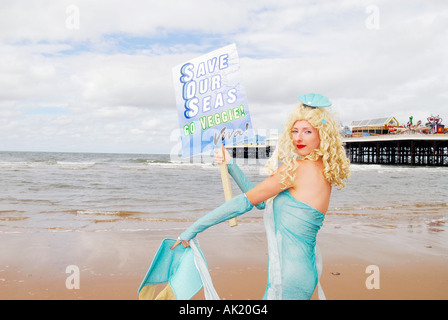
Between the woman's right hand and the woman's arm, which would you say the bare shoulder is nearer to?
the woman's arm

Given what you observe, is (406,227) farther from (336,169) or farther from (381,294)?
(336,169)

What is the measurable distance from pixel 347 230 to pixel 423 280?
2845 millimetres

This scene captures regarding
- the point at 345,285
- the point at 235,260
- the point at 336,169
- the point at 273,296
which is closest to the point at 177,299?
the point at 273,296

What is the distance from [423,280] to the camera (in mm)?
4438

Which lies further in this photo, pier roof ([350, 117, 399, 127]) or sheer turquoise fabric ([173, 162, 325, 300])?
pier roof ([350, 117, 399, 127])

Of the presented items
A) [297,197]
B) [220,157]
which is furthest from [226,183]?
[297,197]

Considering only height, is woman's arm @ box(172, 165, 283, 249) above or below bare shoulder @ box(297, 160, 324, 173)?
below

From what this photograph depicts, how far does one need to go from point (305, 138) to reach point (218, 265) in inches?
128

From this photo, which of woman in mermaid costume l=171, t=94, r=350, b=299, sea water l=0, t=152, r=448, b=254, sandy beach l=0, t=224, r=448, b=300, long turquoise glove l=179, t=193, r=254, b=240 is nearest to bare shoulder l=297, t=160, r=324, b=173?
woman in mermaid costume l=171, t=94, r=350, b=299

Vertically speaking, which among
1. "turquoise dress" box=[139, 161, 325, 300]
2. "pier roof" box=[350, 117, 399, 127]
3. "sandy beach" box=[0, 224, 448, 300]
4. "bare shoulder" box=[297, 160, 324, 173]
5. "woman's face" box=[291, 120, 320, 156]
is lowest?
"sandy beach" box=[0, 224, 448, 300]

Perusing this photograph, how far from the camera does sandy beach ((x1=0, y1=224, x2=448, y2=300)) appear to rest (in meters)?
4.01

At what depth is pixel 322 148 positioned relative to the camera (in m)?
2.03

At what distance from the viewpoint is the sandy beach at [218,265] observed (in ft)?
13.2

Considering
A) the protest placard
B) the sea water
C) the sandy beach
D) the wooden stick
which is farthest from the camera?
the sea water
